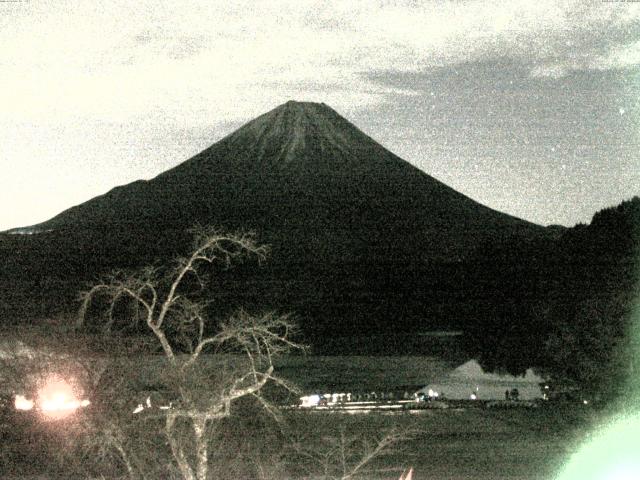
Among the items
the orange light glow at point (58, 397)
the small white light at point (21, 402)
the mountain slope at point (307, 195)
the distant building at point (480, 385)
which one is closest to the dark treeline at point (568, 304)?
the distant building at point (480, 385)

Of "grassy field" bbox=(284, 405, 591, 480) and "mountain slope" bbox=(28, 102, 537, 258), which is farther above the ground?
"mountain slope" bbox=(28, 102, 537, 258)

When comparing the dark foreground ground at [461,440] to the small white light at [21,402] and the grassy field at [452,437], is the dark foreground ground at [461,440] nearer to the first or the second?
the grassy field at [452,437]

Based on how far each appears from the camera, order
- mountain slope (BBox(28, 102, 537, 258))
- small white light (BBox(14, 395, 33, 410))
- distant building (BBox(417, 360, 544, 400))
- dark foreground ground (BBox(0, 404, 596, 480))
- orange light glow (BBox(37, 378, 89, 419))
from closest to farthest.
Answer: orange light glow (BBox(37, 378, 89, 419))
small white light (BBox(14, 395, 33, 410))
dark foreground ground (BBox(0, 404, 596, 480))
distant building (BBox(417, 360, 544, 400))
mountain slope (BBox(28, 102, 537, 258))

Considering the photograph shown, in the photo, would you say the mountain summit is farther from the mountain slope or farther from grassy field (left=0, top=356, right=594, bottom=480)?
grassy field (left=0, top=356, right=594, bottom=480)

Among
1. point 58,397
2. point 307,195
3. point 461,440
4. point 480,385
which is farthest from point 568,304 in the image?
point 307,195

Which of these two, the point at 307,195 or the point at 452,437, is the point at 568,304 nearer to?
the point at 452,437

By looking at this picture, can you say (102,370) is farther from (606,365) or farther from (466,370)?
(466,370)

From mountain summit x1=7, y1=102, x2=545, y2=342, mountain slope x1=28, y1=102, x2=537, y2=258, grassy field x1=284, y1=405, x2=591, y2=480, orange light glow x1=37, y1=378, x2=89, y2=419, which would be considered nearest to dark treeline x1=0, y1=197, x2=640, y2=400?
mountain summit x1=7, y1=102, x2=545, y2=342
